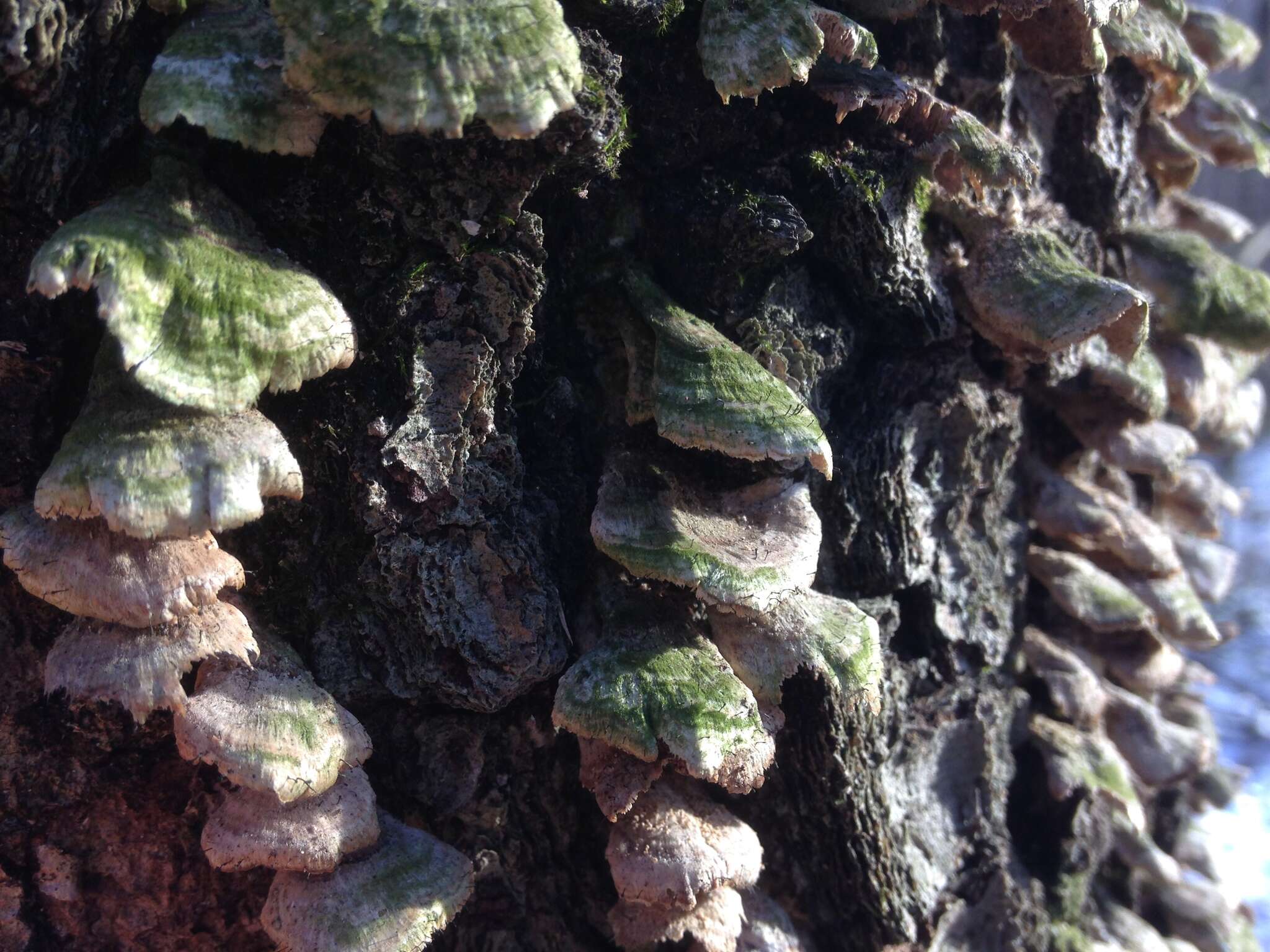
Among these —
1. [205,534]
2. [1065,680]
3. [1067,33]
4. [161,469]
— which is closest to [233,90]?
[161,469]

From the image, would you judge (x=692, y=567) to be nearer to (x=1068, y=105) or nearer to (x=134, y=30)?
(x=134, y=30)

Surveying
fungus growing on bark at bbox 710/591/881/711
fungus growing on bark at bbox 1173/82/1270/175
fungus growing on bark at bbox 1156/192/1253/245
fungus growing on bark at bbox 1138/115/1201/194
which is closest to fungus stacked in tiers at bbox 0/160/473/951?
fungus growing on bark at bbox 710/591/881/711

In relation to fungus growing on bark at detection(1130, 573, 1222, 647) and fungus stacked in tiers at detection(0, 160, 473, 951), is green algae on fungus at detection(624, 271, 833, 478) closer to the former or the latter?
fungus stacked in tiers at detection(0, 160, 473, 951)

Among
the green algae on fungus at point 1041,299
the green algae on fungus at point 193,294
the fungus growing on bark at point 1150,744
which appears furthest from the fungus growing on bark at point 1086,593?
the green algae on fungus at point 193,294

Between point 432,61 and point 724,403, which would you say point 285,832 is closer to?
point 724,403

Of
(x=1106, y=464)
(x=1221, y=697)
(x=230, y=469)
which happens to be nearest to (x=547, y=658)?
(x=230, y=469)

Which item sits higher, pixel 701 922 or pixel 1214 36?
pixel 1214 36
